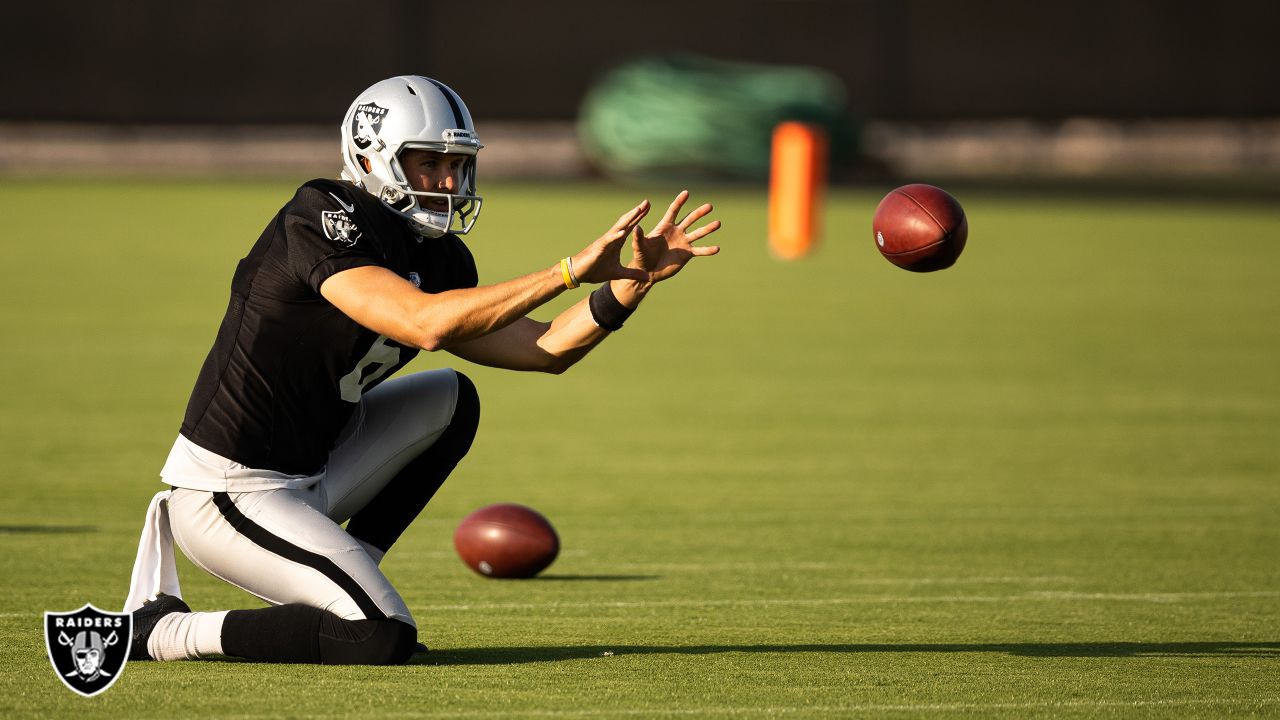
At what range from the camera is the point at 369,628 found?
4871 millimetres

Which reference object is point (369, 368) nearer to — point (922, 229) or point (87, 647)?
point (87, 647)

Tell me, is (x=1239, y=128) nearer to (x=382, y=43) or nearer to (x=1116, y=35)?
(x=1116, y=35)

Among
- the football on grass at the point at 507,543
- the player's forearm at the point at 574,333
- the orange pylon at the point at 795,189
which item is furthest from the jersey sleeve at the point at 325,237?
the orange pylon at the point at 795,189

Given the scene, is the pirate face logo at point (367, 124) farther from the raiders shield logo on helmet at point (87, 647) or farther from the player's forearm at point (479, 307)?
the raiders shield logo on helmet at point (87, 647)

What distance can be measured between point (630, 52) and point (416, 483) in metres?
29.2

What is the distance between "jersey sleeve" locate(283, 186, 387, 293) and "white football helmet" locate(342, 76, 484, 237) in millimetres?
206

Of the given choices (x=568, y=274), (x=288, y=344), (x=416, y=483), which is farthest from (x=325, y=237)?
(x=416, y=483)

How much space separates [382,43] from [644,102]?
6433 mm

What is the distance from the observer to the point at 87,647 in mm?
4629

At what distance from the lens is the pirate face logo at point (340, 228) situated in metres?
4.94

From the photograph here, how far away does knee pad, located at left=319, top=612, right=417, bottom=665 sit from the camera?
192 inches

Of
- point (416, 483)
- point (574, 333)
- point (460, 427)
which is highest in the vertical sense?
point (574, 333)

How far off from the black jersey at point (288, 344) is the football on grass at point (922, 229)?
5.61ft

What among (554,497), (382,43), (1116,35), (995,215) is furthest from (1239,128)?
(554,497)
